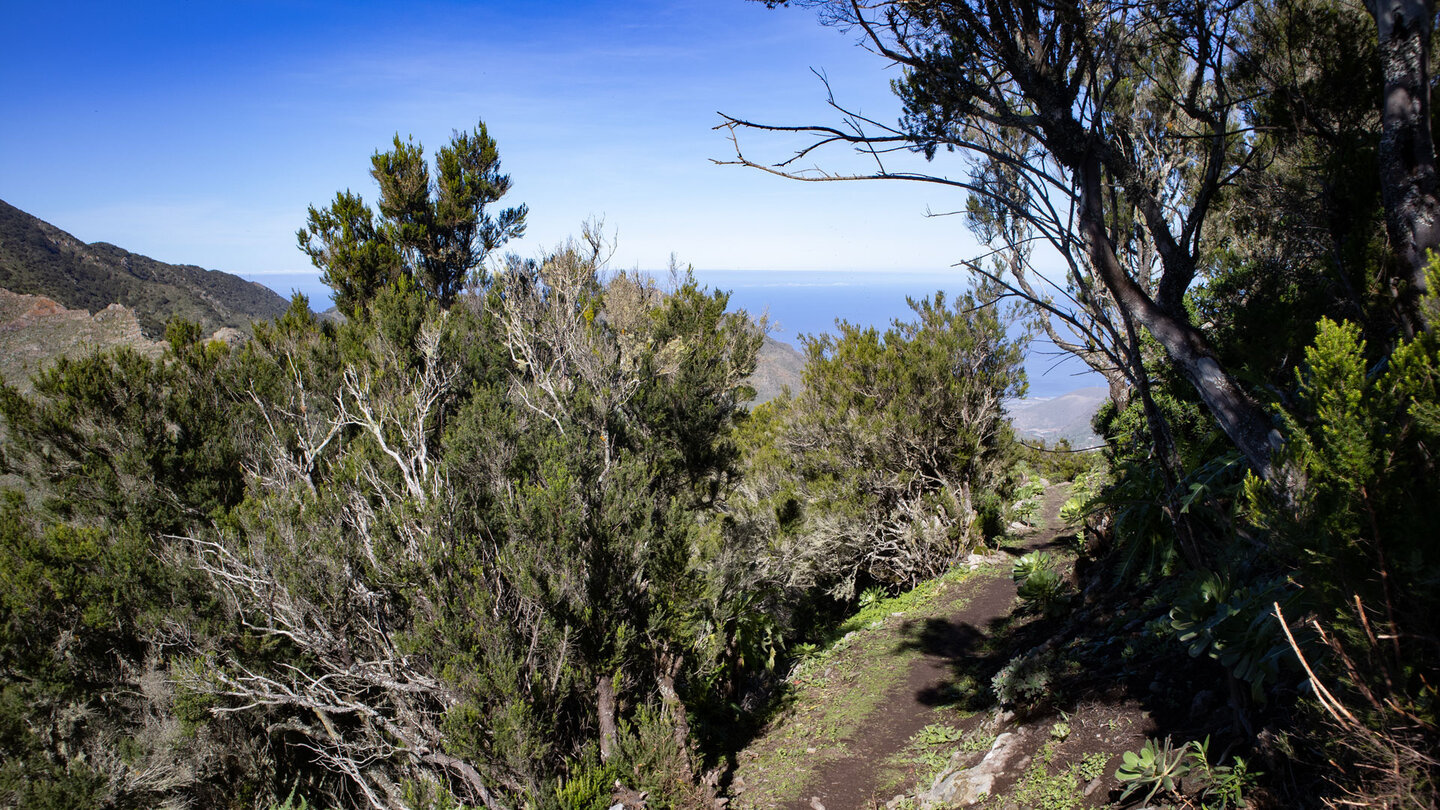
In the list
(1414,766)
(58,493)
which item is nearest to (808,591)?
(1414,766)

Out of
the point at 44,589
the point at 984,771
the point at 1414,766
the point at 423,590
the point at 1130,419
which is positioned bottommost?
the point at 44,589

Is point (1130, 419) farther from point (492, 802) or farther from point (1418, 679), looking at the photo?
point (492, 802)

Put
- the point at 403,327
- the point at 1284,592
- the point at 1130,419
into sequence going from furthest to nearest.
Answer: the point at 403,327
the point at 1130,419
the point at 1284,592

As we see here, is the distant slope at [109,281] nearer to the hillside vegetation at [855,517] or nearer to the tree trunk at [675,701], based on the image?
the hillside vegetation at [855,517]

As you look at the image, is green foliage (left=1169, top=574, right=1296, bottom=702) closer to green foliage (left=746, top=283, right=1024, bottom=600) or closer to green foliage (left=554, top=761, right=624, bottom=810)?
green foliage (left=554, top=761, right=624, bottom=810)

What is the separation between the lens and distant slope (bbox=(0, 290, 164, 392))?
2491 cm

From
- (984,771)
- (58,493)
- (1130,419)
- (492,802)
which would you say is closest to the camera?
(984,771)

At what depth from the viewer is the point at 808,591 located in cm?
1127

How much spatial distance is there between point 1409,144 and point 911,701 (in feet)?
20.0

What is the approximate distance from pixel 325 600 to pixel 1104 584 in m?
7.57

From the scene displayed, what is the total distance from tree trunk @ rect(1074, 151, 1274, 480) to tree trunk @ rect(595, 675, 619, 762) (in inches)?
204

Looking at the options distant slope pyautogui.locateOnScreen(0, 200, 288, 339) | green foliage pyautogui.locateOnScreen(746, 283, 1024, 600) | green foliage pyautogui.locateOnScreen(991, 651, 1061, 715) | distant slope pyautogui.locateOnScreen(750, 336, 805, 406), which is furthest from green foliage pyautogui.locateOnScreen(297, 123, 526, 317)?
distant slope pyautogui.locateOnScreen(750, 336, 805, 406)

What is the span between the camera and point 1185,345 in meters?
3.01

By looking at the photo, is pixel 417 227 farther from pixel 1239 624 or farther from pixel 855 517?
pixel 1239 624
